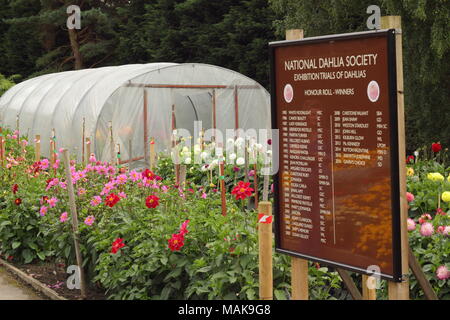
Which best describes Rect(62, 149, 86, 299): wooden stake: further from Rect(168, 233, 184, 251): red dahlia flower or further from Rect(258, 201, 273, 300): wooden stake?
Rect(258, 201, 273, 300): wooden stake

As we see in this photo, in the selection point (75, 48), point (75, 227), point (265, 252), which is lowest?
point (75, 227)

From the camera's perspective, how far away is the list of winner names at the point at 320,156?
2.84 meters

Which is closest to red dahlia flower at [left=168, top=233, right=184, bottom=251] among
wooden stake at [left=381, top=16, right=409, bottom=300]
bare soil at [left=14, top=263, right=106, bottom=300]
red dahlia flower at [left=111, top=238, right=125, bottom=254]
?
red dahlia flower at [left=111, top=238, right=125, bottom=254]

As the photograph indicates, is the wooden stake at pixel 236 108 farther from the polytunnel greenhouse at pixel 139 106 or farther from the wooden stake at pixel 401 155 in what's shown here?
the wooden stake at pixel 401 155

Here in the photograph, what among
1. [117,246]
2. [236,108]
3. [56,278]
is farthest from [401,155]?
[236,108]

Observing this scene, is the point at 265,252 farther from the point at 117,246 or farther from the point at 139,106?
the point at 139,106

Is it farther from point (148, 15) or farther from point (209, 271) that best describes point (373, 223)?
point (148, 15)

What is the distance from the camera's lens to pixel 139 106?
14266 millimetres

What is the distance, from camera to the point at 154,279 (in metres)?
4.51

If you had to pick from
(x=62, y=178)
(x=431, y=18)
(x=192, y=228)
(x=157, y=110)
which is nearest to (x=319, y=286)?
(x=192, y=228)

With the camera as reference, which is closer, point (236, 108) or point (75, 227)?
point (75, 227)

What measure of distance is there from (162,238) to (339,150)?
1966 mm

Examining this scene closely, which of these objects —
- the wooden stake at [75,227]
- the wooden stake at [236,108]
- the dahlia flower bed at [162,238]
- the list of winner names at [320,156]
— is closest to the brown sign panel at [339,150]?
Answer: the list of winner names at [320,156]
